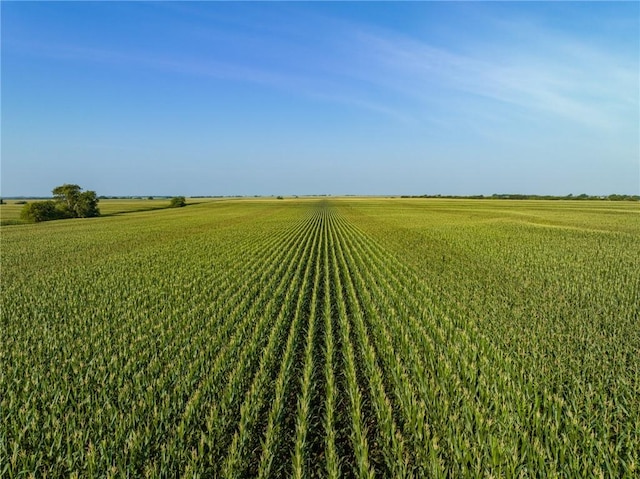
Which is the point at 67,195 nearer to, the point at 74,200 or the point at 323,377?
the point at 74,200

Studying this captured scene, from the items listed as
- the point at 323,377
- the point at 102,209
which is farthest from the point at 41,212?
the point at 323,377

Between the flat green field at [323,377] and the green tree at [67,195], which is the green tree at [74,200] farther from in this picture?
the flat green field at [323,377]

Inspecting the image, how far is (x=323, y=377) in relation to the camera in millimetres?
5926

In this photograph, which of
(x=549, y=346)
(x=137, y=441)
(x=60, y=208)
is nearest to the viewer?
(x=137, y=441)

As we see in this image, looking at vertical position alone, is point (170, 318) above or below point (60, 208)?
below

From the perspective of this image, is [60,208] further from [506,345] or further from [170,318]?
[506,345]

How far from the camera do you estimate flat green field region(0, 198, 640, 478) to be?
3.88m

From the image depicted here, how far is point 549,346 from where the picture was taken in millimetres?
6844

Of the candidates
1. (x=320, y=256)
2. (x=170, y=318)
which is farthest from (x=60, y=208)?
(x=170, y=318)

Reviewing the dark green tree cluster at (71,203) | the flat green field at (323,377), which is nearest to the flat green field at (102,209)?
the dark green tree cluster at (71,203)

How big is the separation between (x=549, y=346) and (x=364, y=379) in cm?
406

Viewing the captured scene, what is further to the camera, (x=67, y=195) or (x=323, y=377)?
(x=67, y=195)

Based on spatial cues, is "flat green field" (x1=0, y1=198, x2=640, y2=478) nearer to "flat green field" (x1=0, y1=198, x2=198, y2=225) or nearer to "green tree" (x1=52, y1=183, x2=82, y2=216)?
"flat green field" (x1=0, y1=198, x2=198, y2=225)

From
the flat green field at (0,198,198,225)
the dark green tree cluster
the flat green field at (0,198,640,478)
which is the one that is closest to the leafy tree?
the dark green tree cluster
